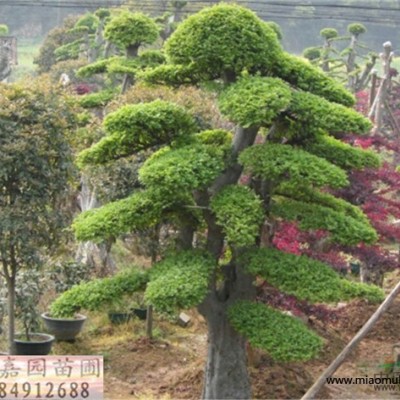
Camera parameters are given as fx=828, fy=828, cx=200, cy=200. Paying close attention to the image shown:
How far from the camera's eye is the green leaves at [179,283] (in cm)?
513

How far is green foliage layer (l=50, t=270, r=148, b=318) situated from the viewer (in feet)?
18.5

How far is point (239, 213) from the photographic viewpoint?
17.3 ft

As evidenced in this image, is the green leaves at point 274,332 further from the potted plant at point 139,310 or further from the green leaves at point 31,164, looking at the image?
the potted plant at point 139,310

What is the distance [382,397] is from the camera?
7.10 m

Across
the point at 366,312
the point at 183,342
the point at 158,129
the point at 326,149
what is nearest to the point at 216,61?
the point at 158,129

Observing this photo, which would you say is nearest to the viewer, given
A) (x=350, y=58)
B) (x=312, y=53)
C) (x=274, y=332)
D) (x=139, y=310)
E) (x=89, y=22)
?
(x=274, y=332)

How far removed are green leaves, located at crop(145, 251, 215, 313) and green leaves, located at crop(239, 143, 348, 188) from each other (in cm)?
75

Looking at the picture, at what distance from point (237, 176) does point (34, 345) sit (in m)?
2.71

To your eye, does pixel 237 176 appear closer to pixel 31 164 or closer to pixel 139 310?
pixel 31 164

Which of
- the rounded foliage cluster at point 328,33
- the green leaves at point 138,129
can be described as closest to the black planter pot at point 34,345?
the green leaves at point 138,129

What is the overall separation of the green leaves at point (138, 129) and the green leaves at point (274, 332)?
1294mm

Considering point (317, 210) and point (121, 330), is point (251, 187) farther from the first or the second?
point (121, 330)

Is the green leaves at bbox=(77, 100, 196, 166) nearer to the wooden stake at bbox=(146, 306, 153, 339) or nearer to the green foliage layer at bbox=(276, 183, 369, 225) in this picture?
the green foliage layer at bbox=(276, 183, 369, 225)

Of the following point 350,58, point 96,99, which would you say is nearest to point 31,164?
point 96,99
